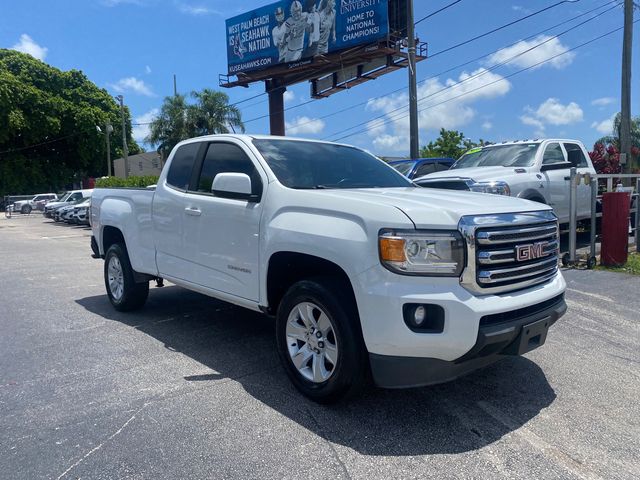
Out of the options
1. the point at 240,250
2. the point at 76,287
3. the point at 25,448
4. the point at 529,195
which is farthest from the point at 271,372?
the point at 529,195

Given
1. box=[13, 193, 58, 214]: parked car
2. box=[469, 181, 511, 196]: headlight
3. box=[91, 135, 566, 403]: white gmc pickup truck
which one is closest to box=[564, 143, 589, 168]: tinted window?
box=[469, 181, 511, 196]: headlight

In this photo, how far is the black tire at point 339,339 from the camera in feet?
11.3

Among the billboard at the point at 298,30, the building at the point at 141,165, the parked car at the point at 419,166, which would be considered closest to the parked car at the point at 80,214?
the billboard at the point at 298,30

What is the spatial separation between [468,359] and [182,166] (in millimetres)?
3568

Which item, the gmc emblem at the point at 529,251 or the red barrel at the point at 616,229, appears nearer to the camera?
the gmc emblem at the point at 529,251

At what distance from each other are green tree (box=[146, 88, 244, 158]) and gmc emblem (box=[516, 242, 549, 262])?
40092 millimetres

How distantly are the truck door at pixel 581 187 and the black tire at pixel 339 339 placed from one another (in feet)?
26.2

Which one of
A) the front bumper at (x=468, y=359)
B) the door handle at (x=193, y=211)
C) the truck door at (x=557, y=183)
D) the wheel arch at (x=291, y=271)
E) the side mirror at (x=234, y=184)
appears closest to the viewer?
the front bumper at (x=468, y=359)

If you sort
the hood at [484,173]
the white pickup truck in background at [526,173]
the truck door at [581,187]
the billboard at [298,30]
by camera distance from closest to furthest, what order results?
the white pickup truck in background at [526,173] → the hood at [484,173] → the truck door at [581,187] → the billboard at [298,30]

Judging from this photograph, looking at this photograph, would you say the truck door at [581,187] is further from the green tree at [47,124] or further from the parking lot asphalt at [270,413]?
the green tree at [47,124]

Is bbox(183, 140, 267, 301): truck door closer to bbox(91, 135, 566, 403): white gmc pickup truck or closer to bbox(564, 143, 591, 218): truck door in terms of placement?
bbox(91, 135, 566, 403): white gmc pickup truck

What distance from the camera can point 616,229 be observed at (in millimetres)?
8586

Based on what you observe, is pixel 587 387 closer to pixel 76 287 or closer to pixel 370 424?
pixel 370 424

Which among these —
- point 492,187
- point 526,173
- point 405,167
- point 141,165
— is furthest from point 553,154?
point 141,165
